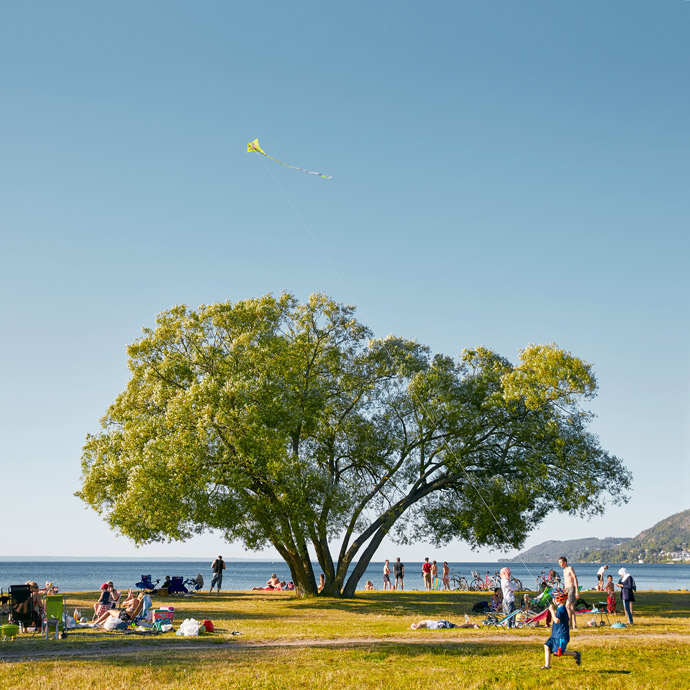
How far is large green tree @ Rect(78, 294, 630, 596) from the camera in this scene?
28250 millimetres

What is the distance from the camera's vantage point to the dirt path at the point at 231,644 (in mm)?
15203

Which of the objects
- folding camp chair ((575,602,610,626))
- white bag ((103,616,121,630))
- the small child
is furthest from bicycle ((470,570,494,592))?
the small child

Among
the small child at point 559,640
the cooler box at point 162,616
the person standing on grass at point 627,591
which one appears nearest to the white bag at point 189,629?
the cooler box at point 162,616

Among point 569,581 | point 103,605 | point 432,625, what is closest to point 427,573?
point 432,625

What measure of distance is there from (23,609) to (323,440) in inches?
599

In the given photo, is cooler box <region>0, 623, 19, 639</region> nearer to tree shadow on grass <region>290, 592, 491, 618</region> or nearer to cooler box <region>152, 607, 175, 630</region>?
cooler box <region>152, 607, 175, 630</region>

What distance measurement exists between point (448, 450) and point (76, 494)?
16.5 m

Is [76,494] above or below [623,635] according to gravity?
above

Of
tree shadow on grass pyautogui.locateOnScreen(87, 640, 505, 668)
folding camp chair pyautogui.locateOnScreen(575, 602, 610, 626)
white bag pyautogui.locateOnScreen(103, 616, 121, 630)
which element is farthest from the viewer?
folding camp chair pyautogui.locateOnScreen(575, 602, 610, 626)

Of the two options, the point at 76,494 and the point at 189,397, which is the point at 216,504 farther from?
the point at 76,494

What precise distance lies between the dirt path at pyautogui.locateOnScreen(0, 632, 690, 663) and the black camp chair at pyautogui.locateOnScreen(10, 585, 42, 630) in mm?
2513

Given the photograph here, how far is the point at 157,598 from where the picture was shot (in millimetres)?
32562

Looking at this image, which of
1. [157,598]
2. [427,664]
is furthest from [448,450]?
[427,664]

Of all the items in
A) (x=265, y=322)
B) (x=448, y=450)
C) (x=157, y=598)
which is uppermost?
(x=265, y=322)
